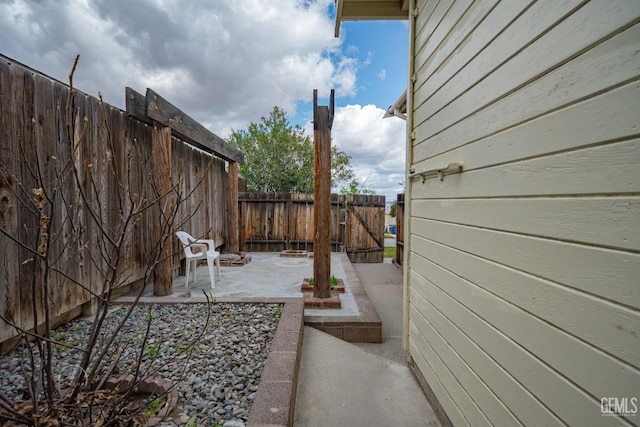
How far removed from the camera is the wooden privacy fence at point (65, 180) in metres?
1.27

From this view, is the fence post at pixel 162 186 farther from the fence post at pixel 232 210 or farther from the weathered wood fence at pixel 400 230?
the weathered wood fence at pixel 400 230

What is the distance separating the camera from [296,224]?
7.18 m

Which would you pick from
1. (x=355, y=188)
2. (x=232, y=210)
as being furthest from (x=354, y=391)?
(x=355, y=188)

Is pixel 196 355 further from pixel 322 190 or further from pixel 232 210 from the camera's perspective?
pixel 232 210

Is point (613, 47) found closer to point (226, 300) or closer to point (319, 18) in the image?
point (226, 300)

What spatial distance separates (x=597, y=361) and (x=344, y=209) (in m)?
6.51

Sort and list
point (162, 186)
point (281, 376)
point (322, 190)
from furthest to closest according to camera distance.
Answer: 1. point (322, 190)
2. point (162, 186)
3. point (281, 376)

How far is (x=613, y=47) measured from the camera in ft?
2.36

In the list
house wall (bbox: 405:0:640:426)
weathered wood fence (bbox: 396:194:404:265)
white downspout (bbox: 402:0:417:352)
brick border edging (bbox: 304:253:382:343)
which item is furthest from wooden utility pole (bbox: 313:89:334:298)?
weathered wood fence (bbox: 396:194:404:265)

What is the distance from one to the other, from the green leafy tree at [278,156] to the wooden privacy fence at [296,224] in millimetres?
4377

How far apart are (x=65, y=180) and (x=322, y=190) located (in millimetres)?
2208

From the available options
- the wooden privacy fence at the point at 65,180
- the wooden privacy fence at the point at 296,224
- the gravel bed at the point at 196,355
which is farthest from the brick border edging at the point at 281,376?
the wooden privacy fence at the point at 296,224

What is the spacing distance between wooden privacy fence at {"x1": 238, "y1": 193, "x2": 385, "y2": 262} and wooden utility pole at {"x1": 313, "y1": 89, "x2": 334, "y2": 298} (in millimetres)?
3905

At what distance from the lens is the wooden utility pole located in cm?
311
